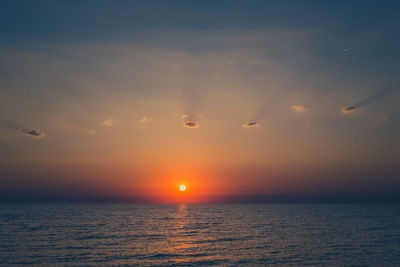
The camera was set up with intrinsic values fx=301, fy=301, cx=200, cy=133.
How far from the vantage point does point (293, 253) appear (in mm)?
45500

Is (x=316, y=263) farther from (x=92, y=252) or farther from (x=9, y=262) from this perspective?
(x=9, y=262)

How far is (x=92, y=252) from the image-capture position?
4609 cm

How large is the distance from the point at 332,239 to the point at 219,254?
2865 cm

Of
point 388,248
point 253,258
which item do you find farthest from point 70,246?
point 388,248

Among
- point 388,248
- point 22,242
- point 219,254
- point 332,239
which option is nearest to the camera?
point 219,254

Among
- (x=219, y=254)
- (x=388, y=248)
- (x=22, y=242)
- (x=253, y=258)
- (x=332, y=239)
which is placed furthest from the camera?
(x=332, y=239)

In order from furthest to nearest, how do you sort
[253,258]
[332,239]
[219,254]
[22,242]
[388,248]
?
[332,239], [22,242], [388,248], [219,254], [253,258]

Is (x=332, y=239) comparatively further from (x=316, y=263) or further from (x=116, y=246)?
(x=116, y=246)

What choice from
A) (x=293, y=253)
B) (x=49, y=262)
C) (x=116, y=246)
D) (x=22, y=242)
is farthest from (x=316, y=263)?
(x=22, y=242)

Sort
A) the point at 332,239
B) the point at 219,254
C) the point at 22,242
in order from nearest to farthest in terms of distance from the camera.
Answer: the point at 219,254, the point at 22,242, the point at 332,239

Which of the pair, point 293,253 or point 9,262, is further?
point 293,253

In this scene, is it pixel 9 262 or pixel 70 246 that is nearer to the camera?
pixel 9 262

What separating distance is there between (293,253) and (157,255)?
67.0 ft

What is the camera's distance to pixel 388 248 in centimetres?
5038
